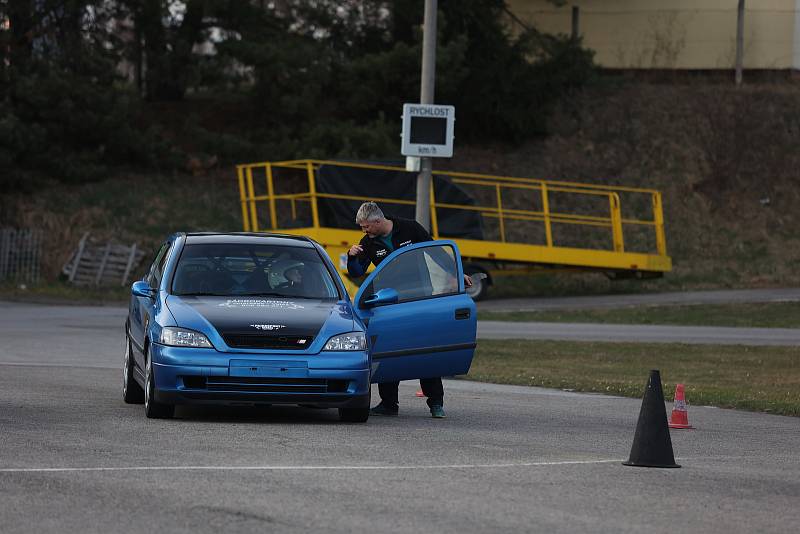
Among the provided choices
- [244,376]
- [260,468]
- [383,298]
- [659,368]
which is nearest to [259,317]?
[244,376]

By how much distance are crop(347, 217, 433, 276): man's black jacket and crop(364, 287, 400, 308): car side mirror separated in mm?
817

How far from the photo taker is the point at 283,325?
11922 millimetres

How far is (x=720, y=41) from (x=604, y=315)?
56.2 ft

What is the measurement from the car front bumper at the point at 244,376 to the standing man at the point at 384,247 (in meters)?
1.50

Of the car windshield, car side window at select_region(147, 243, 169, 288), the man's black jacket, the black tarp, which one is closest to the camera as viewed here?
the car windshield

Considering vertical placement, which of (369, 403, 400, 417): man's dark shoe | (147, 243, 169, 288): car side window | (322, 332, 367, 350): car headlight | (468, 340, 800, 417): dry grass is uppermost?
(147, 243, 169, 288): car side window

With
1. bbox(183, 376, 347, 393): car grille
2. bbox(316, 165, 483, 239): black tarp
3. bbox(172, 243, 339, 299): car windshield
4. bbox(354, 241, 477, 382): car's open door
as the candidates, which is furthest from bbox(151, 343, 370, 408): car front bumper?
bbox(316, 165, 483, 239): black tarp

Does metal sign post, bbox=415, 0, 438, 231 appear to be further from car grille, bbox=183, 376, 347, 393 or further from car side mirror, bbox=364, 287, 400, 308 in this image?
car grille, bbox=183, 376, 347, 393

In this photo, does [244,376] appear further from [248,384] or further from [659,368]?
[659,368]

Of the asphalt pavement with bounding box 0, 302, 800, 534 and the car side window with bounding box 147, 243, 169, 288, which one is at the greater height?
the car side window with bounding box 147, 243, 169, 288

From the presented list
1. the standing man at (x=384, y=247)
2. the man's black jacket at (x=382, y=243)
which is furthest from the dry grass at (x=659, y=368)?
the man's black jacket at (x=382, y=243)

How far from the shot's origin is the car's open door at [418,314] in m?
13.0

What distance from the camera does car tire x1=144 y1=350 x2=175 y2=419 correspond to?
1200cm

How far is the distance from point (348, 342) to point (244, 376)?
2.85 feet
